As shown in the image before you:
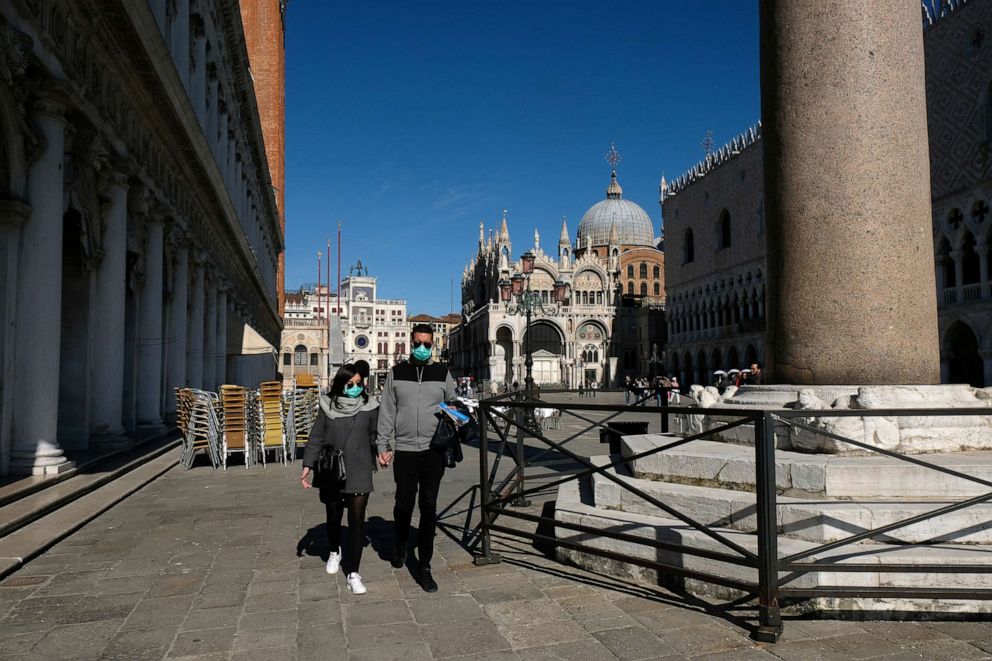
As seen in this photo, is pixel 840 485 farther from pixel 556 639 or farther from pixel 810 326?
pixel 556 639

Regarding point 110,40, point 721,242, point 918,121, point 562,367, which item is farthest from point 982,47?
point 562,367

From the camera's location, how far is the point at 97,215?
1064cm

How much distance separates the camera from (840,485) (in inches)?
181

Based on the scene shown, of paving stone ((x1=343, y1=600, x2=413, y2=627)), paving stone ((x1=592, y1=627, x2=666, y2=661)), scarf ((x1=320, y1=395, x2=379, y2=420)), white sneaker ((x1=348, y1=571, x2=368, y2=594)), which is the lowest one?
paving stone ((x1=343, y1=600, x2=413, y2=627))

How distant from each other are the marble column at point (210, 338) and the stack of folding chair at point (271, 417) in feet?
32.1

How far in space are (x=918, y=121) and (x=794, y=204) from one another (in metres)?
1.14

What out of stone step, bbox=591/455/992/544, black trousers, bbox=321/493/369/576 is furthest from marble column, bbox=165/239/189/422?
stone step, bbox=591/455/992/544

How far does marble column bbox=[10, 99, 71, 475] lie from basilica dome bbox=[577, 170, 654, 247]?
79080 mm

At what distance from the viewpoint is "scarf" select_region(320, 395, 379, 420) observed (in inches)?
200

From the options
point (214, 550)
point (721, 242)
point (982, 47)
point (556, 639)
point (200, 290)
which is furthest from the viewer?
point (721, 242)

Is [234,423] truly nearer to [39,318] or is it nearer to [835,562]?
[39,318]

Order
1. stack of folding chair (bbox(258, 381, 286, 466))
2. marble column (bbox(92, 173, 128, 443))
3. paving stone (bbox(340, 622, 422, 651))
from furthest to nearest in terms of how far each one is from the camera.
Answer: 1. stack of folding chair (bbox(258, 381, 286, 466))
2. marble column (bbox(92, 173, 128, 443))
3. paving stone (bbox(340, 622, 422, 651))

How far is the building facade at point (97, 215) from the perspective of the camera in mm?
8047

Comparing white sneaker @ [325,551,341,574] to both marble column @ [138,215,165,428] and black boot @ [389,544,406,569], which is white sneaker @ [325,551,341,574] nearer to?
black boot @ [389,544,406,569]
